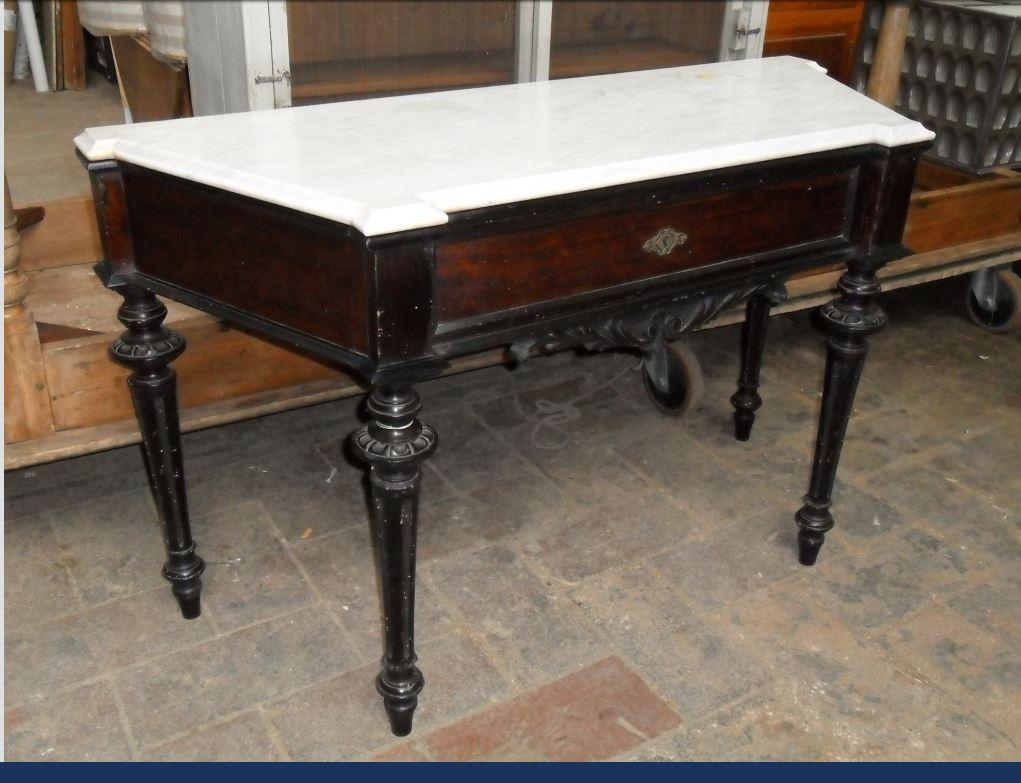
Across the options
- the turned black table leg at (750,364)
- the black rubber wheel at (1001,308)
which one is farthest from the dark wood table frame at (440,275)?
the black rubber wheel at (1001,308)

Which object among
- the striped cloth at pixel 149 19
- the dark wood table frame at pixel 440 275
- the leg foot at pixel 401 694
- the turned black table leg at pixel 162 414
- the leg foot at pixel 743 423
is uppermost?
the striped cloth at pixel 149 19

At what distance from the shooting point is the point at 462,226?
1408 millimetres

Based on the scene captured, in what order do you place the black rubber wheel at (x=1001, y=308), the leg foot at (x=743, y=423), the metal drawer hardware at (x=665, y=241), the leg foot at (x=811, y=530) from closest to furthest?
1. the metal drawer hardware at (x=665, y=241)
2. the leg foot at (x=811, y=530)
3. the leg foot at (x=743, y=423)
4. the black rubber wheel at (x=1001, y=308)

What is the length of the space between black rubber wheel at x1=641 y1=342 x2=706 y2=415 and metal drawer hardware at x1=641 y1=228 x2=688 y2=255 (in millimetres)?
1119

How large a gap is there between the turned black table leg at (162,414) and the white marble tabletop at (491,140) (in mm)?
289

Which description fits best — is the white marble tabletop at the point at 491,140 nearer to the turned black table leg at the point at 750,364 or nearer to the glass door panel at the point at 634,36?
the turned black table leg at the point at 750,364

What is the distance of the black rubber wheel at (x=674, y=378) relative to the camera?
277cm

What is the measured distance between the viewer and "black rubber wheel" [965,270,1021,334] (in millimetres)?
3346

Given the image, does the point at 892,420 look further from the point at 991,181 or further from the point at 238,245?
the point at 238,245

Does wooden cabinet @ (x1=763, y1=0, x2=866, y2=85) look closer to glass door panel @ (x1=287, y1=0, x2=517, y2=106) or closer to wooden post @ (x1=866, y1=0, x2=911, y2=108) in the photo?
wooden post @ (x1=866, y1=0, x2=911, y2=108)

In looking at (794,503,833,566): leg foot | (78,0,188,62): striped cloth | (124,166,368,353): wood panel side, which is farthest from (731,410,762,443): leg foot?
(78,0,188,62): striped cloth

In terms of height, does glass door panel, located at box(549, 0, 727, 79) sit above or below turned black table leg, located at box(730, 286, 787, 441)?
above

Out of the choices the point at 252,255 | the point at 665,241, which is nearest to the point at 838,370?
the point at 665,241

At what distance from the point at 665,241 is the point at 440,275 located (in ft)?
1.29
